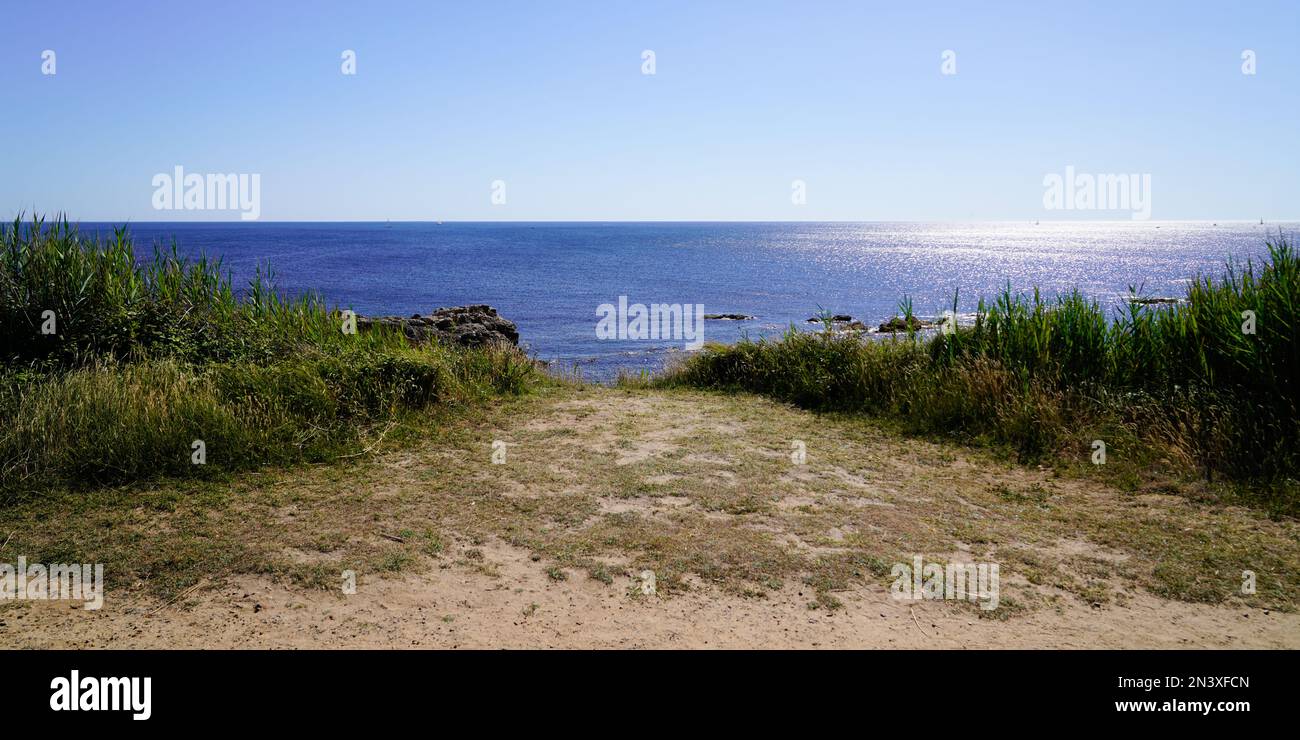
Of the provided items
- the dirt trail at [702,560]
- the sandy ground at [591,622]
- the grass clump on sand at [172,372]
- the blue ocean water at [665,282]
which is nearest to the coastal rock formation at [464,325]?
the blue ocean water at [665,282]

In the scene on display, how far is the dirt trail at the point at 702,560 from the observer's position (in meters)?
4.77

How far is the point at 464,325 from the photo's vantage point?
67.6 ft

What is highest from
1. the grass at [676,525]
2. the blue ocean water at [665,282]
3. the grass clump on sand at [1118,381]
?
the blue ocean water at [665,282]

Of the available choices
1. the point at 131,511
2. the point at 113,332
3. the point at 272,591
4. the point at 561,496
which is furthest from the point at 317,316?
the point at 272,591

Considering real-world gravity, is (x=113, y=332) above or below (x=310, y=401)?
above

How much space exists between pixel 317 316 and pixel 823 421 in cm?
798

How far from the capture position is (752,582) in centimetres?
549

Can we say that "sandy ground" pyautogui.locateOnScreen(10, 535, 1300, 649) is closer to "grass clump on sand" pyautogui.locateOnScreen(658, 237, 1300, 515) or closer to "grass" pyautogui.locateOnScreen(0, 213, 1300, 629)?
"grass" pyautogui.locateOnScreen(0, 213, 1300, 629)

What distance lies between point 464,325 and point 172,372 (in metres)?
11.4

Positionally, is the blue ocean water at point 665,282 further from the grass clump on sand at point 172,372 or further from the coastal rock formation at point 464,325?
the grass clump on sand at point 172,372

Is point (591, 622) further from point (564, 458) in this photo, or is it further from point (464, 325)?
point (464, 325)

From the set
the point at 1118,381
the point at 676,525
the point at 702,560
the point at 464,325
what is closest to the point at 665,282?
the point at 464,325

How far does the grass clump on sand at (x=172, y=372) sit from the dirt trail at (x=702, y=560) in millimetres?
1300
